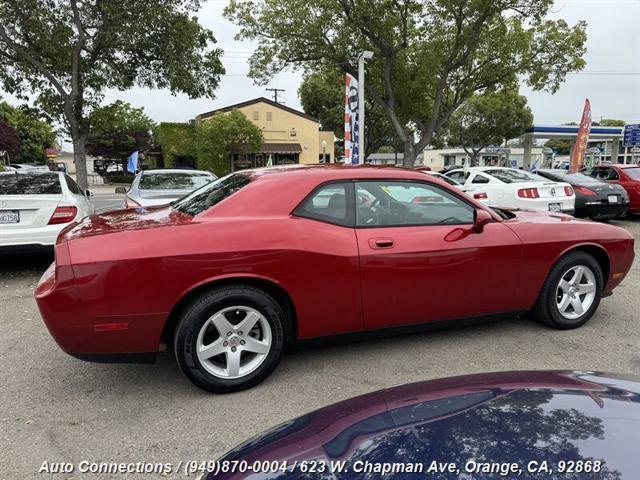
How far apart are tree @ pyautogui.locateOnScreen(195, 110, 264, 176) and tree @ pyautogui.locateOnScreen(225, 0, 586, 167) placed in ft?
33.7

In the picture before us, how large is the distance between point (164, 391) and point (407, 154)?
2017cm

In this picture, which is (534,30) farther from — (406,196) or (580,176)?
(406,196)

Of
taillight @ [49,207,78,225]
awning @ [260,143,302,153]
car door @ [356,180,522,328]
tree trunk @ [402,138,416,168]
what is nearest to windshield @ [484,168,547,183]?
car door @ [356,180,522,328]

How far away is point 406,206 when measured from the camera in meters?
3.53

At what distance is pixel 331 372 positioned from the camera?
132 inches

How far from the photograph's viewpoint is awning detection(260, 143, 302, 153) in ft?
113

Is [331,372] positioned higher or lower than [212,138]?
lower

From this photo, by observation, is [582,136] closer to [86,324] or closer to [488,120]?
[86,324]

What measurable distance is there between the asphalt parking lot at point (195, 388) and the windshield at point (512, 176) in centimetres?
556

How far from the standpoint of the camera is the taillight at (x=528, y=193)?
905 centimetres

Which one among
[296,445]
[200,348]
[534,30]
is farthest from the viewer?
[534,30]

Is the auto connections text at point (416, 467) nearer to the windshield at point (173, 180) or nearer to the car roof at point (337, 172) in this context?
the car roof at point (337, 172)

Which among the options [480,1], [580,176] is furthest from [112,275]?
[480,1]

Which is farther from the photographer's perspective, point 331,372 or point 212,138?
point 212,138
